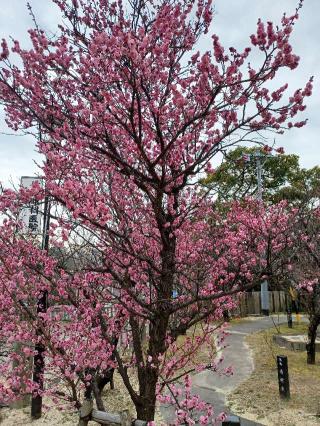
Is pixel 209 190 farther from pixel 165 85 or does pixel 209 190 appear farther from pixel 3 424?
pixel 3 424

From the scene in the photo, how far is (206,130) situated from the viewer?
441cm

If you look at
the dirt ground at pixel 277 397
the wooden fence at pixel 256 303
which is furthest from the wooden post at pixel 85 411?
the wooden fence at pixel 256 303

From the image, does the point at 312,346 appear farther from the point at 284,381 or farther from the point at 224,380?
the point at 284,381

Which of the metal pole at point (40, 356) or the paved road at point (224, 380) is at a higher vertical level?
the metal pole at point (40, 356)

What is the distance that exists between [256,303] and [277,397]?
55.1 feet

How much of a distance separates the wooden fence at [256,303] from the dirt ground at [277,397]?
35.8ft

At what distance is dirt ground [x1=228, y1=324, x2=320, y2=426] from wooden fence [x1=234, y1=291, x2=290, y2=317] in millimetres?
10921

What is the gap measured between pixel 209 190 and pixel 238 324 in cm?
1661

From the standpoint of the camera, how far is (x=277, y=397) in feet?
25.0

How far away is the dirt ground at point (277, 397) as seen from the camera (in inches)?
261

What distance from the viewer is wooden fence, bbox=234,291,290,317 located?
22.5m

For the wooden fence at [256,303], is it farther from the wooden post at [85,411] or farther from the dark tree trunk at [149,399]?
the wooden post at [85,411]

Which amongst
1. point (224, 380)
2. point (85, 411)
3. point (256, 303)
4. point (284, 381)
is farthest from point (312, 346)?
point (256, 303)

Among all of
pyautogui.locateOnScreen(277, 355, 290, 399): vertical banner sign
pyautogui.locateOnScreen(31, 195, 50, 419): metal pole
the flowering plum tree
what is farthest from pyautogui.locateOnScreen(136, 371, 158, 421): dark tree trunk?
pyautogui.locateOnScreen(277, 355, 290, 399): vertical banner sign
